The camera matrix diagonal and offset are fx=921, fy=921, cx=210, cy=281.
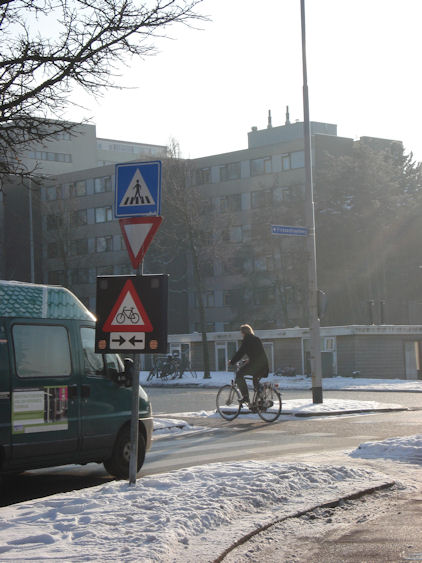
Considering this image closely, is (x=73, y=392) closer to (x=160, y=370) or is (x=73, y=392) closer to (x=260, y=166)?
(x=160, y=370)

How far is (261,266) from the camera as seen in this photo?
72.4 m

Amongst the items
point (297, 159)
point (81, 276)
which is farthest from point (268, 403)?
point (81, 276)

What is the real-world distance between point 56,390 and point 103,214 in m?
73.1

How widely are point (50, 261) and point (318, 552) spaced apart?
7668cm

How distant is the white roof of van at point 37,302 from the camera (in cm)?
945

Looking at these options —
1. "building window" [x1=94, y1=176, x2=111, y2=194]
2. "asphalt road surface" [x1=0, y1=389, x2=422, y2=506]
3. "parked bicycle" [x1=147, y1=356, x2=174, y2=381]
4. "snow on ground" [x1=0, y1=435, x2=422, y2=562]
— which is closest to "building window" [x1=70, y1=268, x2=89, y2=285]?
"building window" [x1=94, y1=176, x2=111, y2=194]

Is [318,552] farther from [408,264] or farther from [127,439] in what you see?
[408,264]

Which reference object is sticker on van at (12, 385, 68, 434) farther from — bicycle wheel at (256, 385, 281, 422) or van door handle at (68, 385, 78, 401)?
bicycle wheel at (256, 385, 281, 422)

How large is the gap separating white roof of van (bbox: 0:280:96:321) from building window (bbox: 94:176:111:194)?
234ft

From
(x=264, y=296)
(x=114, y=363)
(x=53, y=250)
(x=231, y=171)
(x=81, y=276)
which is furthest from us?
(x=81, y=276)

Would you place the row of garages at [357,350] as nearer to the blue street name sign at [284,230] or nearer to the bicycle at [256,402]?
the blue street name sign at [284,230]

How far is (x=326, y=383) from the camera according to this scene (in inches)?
1444

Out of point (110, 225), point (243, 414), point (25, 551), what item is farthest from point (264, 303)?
point (25, 551)

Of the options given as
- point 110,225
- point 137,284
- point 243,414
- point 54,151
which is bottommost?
point 243,414
